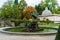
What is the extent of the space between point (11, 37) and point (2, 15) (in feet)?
53.9

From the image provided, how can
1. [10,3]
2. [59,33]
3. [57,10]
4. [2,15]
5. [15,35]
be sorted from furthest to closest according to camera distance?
[57,10] → [10,3] → [2,15] → [15,35] → [59,33]

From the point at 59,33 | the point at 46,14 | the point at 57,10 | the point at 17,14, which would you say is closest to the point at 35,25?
the point at 59,33

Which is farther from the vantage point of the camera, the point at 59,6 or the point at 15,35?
the point at 59,6

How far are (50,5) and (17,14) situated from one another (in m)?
18.1

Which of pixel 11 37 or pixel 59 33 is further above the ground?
pixel 59 33

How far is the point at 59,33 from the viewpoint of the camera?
5.36 meters

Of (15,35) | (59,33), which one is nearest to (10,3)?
(15,35)

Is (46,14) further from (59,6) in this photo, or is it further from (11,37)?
(11,37)

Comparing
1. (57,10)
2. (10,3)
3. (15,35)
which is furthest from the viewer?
(57,10)

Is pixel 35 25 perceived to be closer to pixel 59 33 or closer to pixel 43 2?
pixel 59 33

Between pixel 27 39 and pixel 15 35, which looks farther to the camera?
pixel 15 35

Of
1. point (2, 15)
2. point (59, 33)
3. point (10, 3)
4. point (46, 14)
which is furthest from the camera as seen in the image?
point (46, 14)

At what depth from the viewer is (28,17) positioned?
2623 centimetres

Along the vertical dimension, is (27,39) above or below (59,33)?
below
